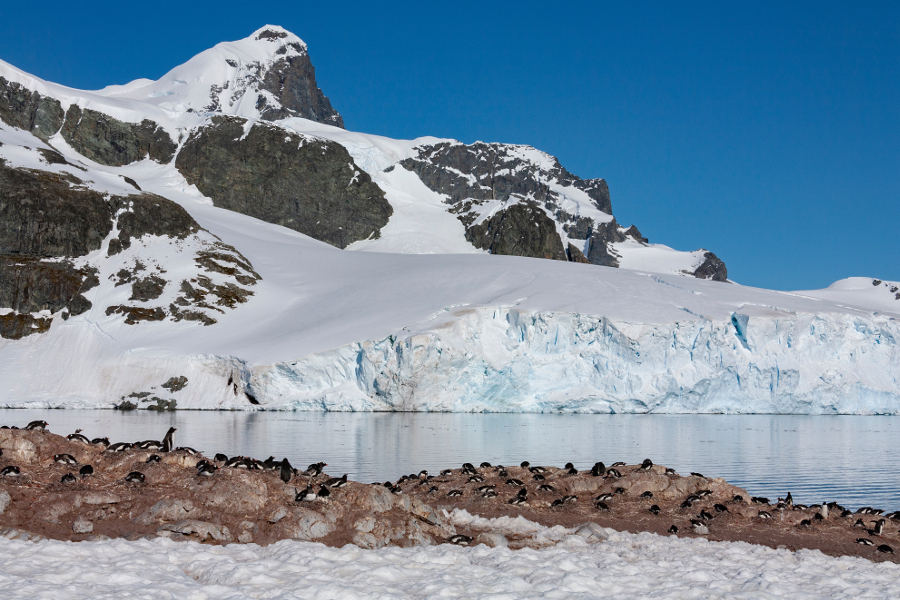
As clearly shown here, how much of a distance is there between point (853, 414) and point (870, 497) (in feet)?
113

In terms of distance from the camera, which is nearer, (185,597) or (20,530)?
(185,597)

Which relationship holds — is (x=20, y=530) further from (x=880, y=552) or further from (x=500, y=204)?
(x=500, y=204)

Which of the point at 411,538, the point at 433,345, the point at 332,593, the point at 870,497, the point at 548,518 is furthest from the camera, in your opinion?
the point at 433,345

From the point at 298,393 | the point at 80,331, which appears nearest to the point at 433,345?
the point at 298,393

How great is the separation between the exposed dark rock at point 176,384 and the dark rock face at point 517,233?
74040 mm

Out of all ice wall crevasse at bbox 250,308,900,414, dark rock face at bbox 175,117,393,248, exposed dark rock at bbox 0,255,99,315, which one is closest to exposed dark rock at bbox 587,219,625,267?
dark rock face at bbox 175,117,393,248

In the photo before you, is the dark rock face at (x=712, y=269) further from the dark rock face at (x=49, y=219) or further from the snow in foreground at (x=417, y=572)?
the snow in foreground at (x=417, y=572)

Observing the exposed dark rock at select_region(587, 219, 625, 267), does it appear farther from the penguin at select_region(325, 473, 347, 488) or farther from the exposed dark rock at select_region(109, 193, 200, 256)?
the penguin at select_region(325, 473, 347, 488)

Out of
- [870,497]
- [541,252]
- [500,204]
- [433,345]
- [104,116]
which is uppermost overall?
[104,116]

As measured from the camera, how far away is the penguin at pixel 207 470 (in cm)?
1039

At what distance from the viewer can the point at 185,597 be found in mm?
6824

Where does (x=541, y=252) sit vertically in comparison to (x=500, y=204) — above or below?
below

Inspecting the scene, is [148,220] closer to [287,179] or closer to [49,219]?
[49,219]

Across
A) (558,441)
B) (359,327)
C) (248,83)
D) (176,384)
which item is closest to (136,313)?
(176,384)
